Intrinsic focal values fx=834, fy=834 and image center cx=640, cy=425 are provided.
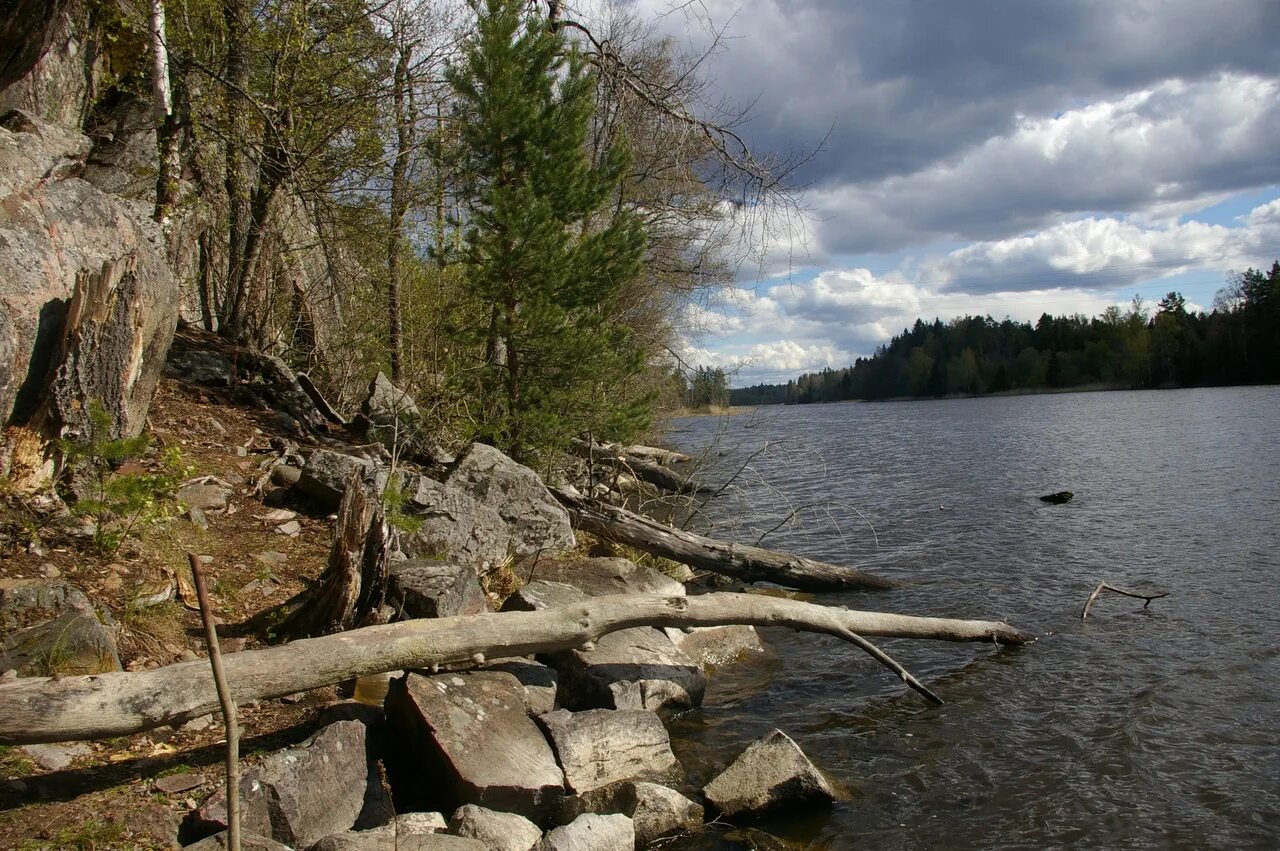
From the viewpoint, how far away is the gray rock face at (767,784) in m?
5.85

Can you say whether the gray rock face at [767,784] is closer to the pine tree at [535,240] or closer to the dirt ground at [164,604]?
the dirt ground at [164,604]

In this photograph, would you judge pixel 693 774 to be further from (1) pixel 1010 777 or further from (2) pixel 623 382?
(2) pixel 623 382

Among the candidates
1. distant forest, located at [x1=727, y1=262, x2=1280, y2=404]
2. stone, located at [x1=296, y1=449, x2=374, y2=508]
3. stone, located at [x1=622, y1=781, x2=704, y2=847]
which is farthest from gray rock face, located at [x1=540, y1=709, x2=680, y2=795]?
distant forest, located at [x1=727, y1=262, x2=1280, y2=404]

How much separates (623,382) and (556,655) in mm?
6613

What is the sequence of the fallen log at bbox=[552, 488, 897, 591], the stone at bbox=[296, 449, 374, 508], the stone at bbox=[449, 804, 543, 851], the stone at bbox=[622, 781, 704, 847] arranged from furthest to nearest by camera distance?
the fallen log at bbox=[552, 488, 897, 591] → the stone at bbox=[296, 449, 374, 508] → the stone at bbox=[622, 781, 704, 847] → the stone at bbox=[449, 804, 543, 851]

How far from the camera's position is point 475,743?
18.3 ft

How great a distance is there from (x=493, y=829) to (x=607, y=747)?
147cm

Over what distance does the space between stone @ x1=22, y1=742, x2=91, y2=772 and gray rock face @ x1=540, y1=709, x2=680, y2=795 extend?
2.90 m

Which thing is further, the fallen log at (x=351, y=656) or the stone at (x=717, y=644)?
the stone at (x=717, y=644)

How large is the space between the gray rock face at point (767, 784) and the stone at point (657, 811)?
0.65ft

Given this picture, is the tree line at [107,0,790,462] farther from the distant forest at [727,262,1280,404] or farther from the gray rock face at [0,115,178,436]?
the distant forest at [727,262,1280,404]

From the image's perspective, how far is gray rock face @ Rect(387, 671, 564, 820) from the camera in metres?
5.39

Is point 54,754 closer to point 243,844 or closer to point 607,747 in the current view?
point 243,844

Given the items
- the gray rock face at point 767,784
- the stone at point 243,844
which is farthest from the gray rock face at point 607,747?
the stone at point 243,844
